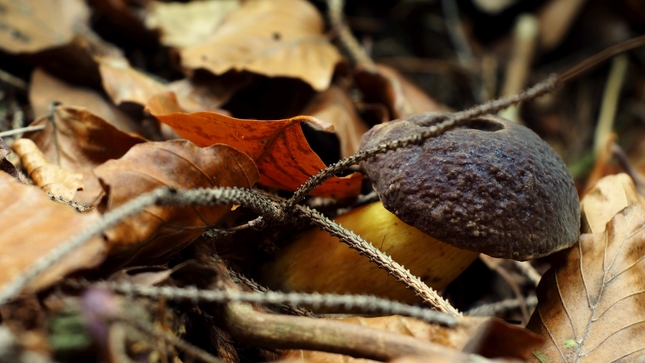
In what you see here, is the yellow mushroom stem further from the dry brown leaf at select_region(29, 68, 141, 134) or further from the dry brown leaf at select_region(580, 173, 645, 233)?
the dry brown leaf at select_region(29, 68, 141, 134)

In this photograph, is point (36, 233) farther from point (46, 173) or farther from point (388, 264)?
point (388, 264)

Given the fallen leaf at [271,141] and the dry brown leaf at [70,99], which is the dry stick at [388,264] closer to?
the fallen leaf at [271,141]

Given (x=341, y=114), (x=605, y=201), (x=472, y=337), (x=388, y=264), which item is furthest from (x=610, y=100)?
(x=472, y=337)

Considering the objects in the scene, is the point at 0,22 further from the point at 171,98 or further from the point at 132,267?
the point at 132,267

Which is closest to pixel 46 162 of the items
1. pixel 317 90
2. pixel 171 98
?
pixel 171 98

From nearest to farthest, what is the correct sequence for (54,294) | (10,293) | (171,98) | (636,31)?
(10,293)
(54,294)
(171,98)
(636,31)

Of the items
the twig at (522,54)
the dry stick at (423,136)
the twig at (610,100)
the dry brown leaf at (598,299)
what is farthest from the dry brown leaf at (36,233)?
the twig at (610,100)
